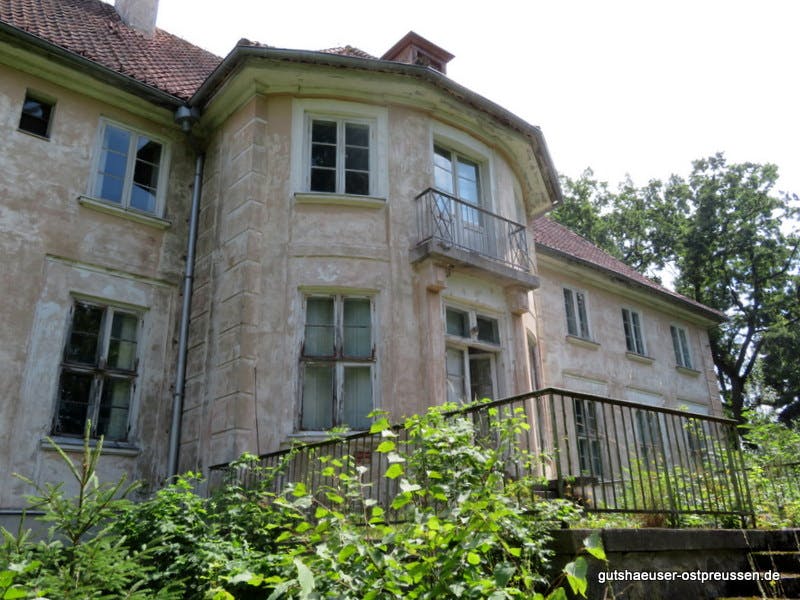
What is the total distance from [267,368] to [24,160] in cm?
475

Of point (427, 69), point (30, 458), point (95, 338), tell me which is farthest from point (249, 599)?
point (427, 69)

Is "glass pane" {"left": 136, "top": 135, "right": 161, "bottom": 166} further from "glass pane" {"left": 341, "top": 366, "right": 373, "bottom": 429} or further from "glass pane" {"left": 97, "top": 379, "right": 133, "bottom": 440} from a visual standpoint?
"glass pane" {"left": 341, "top": 366, "right": 373, "bottom": 429}

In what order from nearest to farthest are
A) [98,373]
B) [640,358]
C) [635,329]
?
1. [98,373]
2. [640,358]
3. [635,329]

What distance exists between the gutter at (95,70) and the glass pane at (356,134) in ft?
9.23

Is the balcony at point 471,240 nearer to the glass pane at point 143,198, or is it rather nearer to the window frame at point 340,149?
the window frame at point 340,149

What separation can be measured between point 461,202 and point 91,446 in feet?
21.5

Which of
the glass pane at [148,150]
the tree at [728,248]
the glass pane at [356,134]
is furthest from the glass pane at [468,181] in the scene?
the tree at [728,248]

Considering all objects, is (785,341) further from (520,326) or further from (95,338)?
(95,338)

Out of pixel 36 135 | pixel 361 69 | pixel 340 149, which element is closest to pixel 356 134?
pixel 340 149

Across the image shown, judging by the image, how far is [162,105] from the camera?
1091 centimetres

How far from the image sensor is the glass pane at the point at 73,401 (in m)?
8.88

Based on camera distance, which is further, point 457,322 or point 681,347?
point 681,347

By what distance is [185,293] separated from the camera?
34.0ft

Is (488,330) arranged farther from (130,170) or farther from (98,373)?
(130,170)
